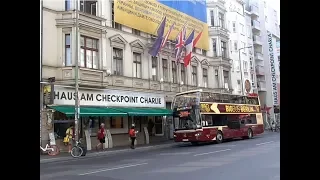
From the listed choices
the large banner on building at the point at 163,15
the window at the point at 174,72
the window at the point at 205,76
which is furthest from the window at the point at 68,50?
the window at the point at 205,76

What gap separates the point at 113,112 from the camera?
18.6m

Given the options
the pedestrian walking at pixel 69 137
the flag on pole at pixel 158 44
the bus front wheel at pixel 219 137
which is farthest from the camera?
the flag on pole at pixel 158 44

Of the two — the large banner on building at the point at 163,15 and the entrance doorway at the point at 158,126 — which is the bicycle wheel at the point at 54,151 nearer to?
the large banner on building at the point at 163,15

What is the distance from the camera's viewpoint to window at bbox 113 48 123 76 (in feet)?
68.5

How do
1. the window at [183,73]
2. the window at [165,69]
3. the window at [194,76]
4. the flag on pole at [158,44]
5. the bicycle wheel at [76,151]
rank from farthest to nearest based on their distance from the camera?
the window at [194,76] < the window at [183,73] < the window at [165,69] < the flag on pole at [158,44] < the bicycle wheel at [76,151]

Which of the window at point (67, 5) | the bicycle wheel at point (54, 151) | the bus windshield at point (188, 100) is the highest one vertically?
the window at point (67, 5)

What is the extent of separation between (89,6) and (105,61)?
114 inches

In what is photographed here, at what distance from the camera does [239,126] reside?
2267 centimetres

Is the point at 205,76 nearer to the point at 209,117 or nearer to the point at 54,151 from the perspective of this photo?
the point at 209,117

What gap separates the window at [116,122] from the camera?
20.2 meters

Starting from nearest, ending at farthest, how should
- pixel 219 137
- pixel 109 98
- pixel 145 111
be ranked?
pixel 109 98 → pixel 219 137 → pixel 145 111

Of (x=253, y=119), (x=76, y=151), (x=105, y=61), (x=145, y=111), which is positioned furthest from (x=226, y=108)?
(x=76, y=151)

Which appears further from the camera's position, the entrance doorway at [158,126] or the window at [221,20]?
the window at [221,20]
